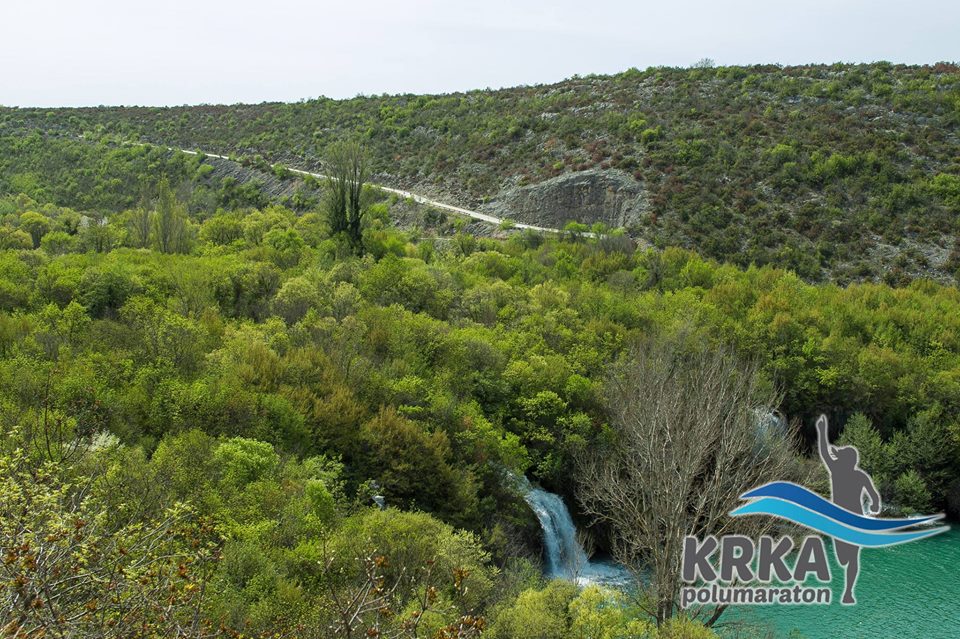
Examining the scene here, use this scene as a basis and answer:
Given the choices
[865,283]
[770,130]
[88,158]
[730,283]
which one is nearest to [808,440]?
[730,283]

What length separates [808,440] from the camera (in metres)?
41.1

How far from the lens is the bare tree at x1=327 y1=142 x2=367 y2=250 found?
47.3 m

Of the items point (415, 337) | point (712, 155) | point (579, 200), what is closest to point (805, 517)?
point (415, 337)

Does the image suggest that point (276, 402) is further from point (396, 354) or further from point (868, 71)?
point (868, 71)

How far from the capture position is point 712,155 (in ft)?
213

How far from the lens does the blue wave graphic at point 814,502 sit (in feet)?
63.6

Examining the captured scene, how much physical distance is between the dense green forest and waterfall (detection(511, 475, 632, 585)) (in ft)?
3.15

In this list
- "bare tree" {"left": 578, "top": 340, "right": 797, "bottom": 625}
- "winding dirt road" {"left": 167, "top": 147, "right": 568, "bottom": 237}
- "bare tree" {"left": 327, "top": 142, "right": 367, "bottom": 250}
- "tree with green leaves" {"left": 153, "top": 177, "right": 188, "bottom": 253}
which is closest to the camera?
"bare tree" {"left": 578, "top": 340, "right": 797, "bottom": 625}

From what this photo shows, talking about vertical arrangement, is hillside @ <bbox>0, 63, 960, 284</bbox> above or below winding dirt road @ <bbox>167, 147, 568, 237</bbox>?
above

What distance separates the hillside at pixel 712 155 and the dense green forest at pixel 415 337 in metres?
0.34

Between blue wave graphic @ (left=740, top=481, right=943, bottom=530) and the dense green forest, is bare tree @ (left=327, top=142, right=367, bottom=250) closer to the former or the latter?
the dense green forest

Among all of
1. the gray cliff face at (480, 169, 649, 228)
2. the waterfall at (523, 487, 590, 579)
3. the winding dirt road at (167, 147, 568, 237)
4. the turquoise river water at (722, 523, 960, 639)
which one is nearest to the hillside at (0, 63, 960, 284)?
the gray cliff face at (480, 169, 649, 228)

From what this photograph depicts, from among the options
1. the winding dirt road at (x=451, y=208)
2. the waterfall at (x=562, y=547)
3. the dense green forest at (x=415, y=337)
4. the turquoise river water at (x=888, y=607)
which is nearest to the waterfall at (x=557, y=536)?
the waterfall at (x=562, y=547)

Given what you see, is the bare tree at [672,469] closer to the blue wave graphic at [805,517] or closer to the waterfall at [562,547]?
the blue wave graphic at [805,517]
